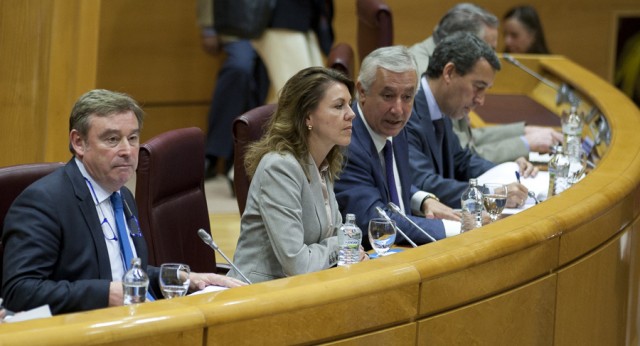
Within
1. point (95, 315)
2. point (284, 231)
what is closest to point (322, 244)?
point (284, 231)

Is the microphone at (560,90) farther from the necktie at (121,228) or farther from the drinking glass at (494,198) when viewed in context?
the necktie at (121,228)

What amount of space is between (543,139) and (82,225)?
2.93 metres

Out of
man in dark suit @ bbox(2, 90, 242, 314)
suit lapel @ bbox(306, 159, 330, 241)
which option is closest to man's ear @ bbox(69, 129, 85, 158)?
man in dark suit @ bbox(2, 90, 242, 314)

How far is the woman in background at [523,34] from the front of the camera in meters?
7.11

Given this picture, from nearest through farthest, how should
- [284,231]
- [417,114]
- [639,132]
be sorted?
[284,231], [417,114], [639,132]

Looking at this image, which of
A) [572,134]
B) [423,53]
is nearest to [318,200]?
[572,134]

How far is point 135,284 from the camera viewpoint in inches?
87.5

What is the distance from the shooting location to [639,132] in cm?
433

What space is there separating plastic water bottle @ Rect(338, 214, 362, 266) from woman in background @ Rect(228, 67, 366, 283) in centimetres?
6

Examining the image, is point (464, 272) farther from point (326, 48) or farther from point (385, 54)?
point (326, 48)

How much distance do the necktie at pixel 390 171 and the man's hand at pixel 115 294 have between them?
4.30 ft

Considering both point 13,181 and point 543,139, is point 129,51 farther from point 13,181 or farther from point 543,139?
point 13,181

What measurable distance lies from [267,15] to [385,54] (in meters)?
2.61

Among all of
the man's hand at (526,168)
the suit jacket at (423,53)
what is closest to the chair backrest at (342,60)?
the suit jacket at (423,53)
